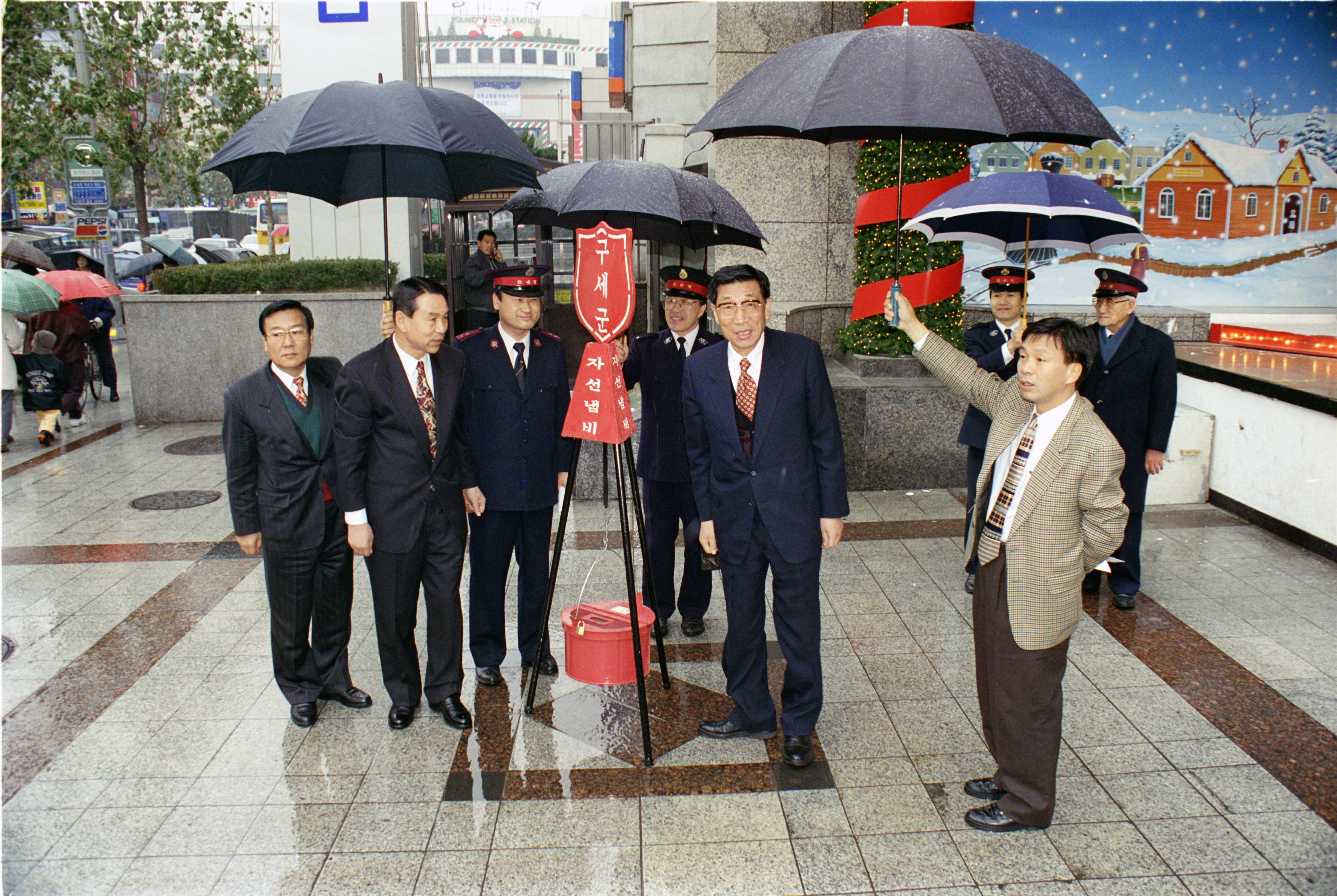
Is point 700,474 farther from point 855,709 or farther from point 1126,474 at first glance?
point 1126,474

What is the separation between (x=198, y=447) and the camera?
1043cm

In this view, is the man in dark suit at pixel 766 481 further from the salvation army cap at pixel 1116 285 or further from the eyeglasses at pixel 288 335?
the salvation army cap at pixel 1116 285

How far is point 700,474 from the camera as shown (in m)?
4.29

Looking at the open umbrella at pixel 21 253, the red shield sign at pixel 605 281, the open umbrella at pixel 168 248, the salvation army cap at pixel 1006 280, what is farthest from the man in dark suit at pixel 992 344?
the open umbrella at pixel 168 248

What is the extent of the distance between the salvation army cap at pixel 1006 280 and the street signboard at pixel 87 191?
1616cm

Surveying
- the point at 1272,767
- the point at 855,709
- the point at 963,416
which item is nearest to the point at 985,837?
the point at 855,709

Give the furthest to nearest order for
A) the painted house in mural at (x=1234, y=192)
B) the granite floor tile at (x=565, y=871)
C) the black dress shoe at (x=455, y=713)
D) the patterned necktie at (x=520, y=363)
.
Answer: the painted house in mural at (x=1234, y=192) < the patterned necktie at (x=520, y=363) < the black dress shoe at (x=455, y=713) < the granite floor tile at (x=565, y=871)

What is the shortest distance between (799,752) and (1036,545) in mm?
1376

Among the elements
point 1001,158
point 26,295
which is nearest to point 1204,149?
point 1001,158

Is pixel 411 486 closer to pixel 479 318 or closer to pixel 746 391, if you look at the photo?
pixel 746 391

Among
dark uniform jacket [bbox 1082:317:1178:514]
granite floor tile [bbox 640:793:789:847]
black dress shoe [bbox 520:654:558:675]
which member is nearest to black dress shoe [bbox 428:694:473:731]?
black dress shoe [bbox 520:654:558:675]

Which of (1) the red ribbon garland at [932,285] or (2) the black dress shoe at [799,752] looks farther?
(1) the red ribbon garland at [932,285]

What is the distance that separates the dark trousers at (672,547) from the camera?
5.40m

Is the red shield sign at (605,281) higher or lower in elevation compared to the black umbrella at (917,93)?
lower
